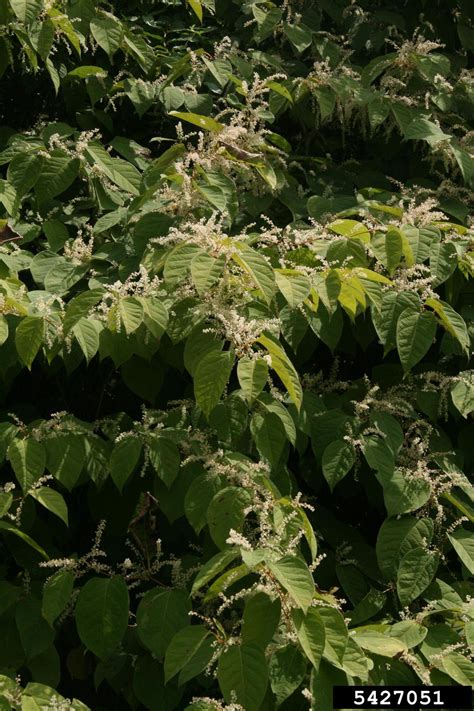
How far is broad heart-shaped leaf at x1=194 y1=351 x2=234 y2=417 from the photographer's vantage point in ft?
Result: 8.10

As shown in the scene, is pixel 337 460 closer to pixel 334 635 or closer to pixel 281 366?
pixel 281 366

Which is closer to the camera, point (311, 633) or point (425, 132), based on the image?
point (311, 633)

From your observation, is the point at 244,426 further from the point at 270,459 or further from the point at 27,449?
the point at 27,449

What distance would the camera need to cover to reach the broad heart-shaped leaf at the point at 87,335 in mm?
2625

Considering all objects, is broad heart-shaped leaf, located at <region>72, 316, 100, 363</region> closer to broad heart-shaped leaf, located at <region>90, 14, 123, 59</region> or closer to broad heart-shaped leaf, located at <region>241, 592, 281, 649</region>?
broad heart-shaped leaf, located at <region>241, 592, 281, 649</region>

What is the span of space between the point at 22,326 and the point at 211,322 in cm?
48

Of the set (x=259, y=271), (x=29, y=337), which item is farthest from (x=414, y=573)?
(x=29, y=337)

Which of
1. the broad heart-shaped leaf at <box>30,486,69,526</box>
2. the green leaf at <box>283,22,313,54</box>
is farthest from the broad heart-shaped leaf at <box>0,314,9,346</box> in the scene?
the green leaf at <box>283,22,313,54</box>

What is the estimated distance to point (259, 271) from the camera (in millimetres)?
2613

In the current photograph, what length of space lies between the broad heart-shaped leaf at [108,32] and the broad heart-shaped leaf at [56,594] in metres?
1.91

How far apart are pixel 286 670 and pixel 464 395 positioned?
43.7 inches

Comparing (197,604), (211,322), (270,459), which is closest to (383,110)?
(211,322)

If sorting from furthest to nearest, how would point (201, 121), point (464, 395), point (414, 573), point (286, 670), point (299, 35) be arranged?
point (299, 35) < point (201, 121) < point (464, 395) < point (414, 573) < point (286, 670)

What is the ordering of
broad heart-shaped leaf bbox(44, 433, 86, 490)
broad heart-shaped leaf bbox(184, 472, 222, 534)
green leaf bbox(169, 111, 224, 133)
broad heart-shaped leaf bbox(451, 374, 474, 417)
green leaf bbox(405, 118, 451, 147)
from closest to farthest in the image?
1. broad heart-shaped leaf bbox(184, 472, 222, 534)
2. broad heart-shaped leaf bbox(44, 433, 86, 490)
3. broad heart-shaped leaf bbox(451, 374, 474, 417)
4. green leaf bbox(169, 111, 224, 133)
5. green leaf bbox(405, 118, 451, 147)
